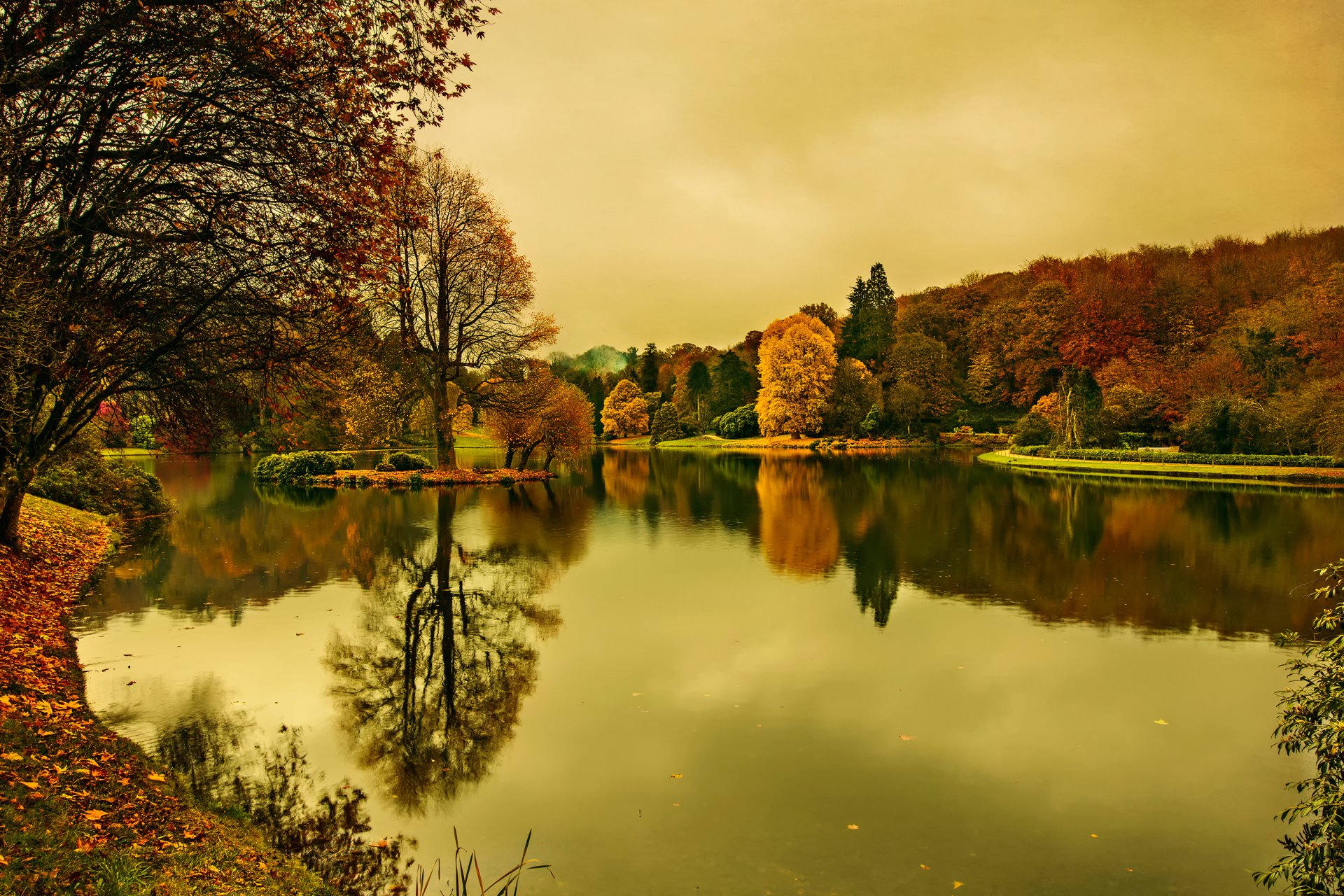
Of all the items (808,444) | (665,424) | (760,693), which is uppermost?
(665,424)

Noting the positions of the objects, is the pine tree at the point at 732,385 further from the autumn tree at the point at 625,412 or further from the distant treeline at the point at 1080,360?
the autumn tree at the point at 625,412

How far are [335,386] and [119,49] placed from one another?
4272 millimetres

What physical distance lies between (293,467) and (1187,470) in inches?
1619

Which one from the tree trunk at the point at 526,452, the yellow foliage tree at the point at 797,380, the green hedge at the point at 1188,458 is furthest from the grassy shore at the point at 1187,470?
the tree trunk at the point at 526,452

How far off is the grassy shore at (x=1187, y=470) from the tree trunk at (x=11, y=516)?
132ft

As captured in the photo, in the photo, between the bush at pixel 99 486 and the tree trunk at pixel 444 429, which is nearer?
the bush at pixel 99 486

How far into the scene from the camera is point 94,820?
15.0 feet

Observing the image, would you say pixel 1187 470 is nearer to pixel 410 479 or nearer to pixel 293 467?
pixel 410 479

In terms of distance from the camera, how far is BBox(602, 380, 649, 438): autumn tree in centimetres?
8819

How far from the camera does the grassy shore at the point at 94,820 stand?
3.95 meters

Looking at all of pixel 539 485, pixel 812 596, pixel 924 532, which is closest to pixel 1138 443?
pixel 924 532

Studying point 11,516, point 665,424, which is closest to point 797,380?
point 665,424

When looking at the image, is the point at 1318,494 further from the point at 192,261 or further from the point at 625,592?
the point at 192,261

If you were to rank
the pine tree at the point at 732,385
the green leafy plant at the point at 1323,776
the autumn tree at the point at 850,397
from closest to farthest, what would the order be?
1. the green leafy plant at the point at 1323,776
2. the autumn tree at the point at 850,397
3. the pine tree at the point at 732,385
